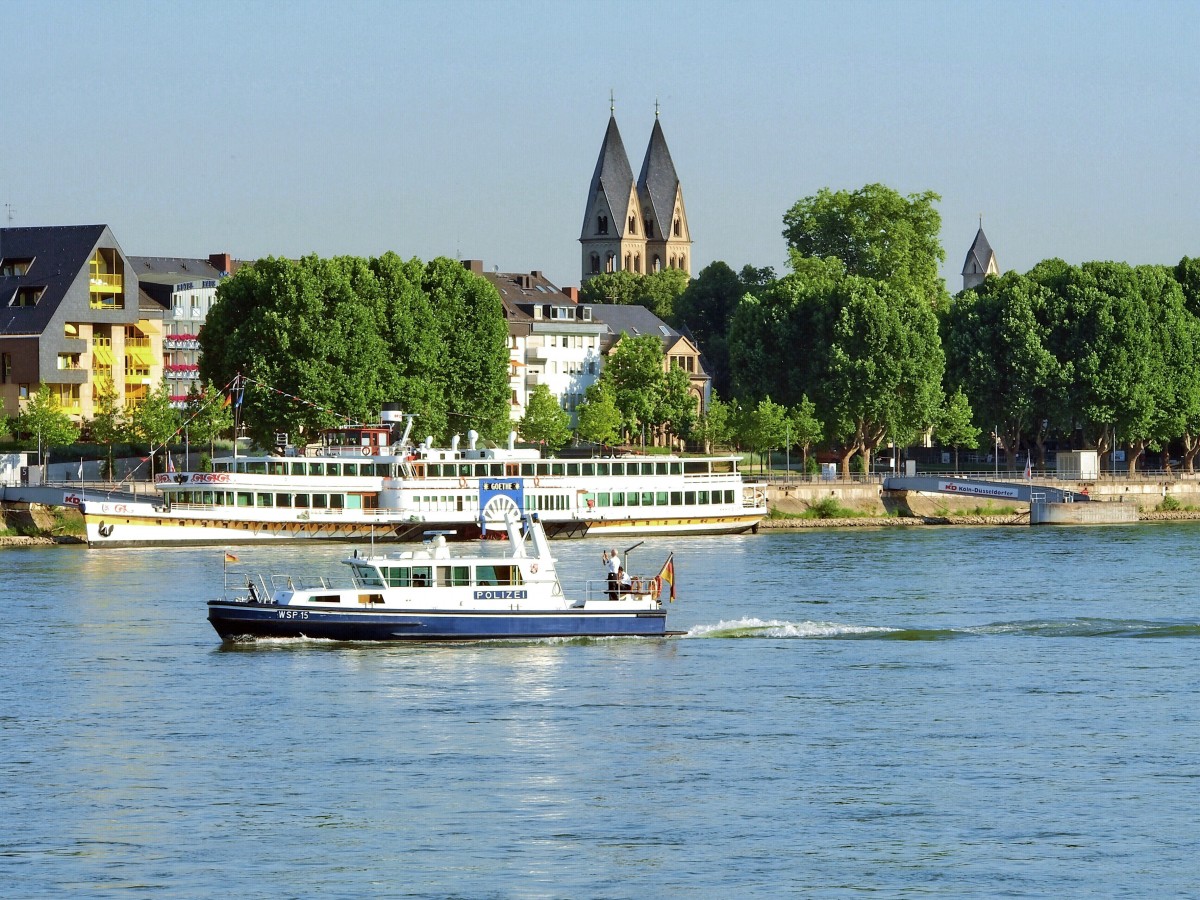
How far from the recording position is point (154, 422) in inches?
4483

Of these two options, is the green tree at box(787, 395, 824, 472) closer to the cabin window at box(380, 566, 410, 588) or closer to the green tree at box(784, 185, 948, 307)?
the green tree at box(784, 185, 948, 307)

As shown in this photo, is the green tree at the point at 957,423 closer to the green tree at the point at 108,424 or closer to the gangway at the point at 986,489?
the gangway at the point at 986,489

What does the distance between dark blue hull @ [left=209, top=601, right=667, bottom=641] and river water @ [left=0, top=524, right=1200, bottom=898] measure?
1.34 ft

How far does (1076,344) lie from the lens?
439 feet

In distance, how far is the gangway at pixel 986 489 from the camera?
122 meters

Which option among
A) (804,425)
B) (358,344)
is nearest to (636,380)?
(804,425)

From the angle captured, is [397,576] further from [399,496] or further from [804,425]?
[804,425]

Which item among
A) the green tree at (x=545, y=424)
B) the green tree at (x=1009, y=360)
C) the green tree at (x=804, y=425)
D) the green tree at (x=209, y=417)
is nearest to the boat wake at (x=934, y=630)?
the green tree at (x=209, y=417)

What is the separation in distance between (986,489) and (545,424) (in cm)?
2540

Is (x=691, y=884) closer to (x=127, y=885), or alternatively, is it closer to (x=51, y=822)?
(x=127, y=885)

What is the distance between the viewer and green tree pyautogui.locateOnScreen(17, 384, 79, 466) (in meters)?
111

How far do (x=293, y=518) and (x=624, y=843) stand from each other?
67.2m

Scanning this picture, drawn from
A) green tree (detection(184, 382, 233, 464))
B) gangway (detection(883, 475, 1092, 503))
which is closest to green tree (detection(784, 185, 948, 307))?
gangway (detection(883, 475, 1092, 503))

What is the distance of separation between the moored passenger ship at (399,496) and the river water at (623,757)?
101 ft
